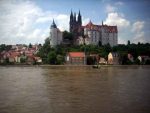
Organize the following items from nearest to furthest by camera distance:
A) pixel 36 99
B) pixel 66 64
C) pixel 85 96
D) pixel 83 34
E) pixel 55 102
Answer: pixel 55 102
pixel 36 99
pixel 85 96
pixel 66 64
pixel 83 34

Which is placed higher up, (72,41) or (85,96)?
(72,41)

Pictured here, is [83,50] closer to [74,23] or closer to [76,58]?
[76,58]

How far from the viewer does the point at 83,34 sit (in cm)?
10975

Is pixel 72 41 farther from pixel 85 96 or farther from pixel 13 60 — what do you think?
pixel 85 96

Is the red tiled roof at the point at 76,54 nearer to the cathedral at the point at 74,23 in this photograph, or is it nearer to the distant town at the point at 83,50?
the distant town at the point at 83,50

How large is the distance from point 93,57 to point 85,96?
71.0 m

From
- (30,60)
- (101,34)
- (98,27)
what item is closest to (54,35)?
(30,60)

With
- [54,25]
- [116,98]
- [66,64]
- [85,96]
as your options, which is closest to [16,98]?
[85,96]

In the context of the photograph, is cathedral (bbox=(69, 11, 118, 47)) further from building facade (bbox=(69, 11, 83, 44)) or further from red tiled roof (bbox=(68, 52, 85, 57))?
red tiled roof (bbox=(68, 52, 85, 57))

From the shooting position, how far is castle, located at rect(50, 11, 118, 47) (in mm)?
103312

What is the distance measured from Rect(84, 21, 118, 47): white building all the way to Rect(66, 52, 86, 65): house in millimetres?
19458

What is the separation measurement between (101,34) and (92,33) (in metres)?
4.50

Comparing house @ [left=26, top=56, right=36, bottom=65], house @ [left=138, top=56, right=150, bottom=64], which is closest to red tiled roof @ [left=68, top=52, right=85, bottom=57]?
house @ [left=26, top=56, right=36, bottom=65]

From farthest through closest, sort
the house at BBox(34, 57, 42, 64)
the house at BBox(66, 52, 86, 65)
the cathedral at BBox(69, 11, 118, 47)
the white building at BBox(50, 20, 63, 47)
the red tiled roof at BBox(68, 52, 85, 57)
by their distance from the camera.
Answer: the cathedral at BBox(69, 11, 118, 47), the white building at BBox(50, 20, 63, 47), the house at BBox(34, 57, 42, 64), the house at BBox(66, 52, 86, 65), the red tiled roof at BBox(68, 52, 85, 57)
